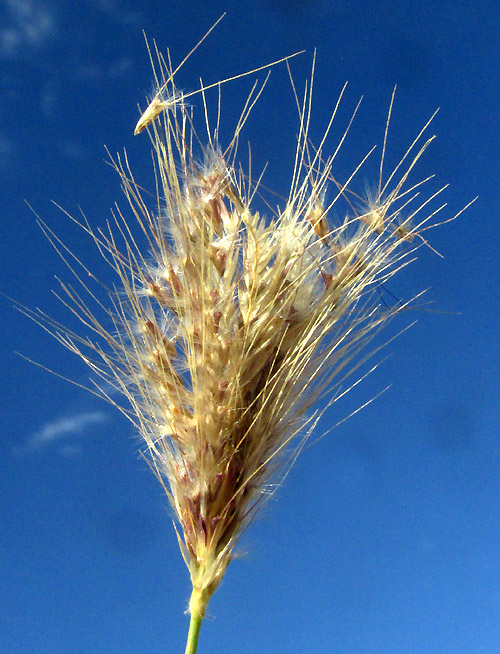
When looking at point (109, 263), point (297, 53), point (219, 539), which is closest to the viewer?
point (219, 539)

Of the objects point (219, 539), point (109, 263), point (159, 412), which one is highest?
point (109, 263)

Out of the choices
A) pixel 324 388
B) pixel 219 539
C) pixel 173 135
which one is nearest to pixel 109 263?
pixel 173 135

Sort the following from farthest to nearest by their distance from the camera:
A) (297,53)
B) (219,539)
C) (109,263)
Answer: (109,263) → (297,53) → (219,539)

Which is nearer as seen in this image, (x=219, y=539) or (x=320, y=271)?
(x=219, y=539)

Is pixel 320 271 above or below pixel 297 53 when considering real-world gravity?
below

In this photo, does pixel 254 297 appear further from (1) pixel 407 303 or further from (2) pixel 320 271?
(1) pixel 407 303

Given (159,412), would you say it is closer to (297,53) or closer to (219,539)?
(219,539)
